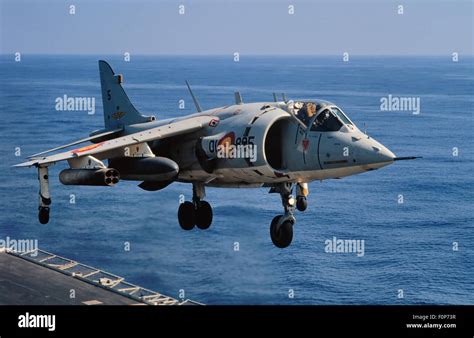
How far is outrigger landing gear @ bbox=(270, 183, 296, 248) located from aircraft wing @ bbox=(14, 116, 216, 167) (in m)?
4.62

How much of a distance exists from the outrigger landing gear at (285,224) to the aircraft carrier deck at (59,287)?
113 ft

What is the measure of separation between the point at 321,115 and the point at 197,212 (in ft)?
29.8

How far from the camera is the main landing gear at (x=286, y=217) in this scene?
3897cm

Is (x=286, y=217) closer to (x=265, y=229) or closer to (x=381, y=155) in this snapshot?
(x=381, y=155)

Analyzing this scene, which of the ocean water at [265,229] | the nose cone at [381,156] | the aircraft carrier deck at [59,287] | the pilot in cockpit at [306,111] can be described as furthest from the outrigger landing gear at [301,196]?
the aircraft carrier deck at [59,287]

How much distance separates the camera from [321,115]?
37688mm

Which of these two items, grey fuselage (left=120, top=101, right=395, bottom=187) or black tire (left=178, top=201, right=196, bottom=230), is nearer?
grey fuselage (left=120, top=101, right=395, bottom=187)

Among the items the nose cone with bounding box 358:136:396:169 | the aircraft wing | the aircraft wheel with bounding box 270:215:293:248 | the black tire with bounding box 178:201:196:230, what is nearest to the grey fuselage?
the nose cone with bounding box 358:136:396:169

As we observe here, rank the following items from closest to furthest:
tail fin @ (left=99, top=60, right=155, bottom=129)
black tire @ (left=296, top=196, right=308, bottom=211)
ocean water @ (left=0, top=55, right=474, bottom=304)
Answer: black tire @ (left=296, top=196, right=308, bottom=211), tail fin @ (left=99, top=60, right=155, bottom=129), ocean water @ (left=0, top=55, right=474, bottom=304)

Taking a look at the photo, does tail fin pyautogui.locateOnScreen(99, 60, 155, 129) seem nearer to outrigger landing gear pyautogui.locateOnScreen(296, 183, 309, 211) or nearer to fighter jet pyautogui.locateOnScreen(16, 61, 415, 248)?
fighter jet pyautogui.locateOnScreen(16, 61, 415, 248)

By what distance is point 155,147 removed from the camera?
1682 inches

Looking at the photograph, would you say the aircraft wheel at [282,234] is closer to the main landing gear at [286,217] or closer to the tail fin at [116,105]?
the main landing gear at [286,217]

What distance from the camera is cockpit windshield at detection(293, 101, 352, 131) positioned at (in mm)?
37438

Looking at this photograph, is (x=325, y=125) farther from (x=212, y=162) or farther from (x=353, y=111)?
(x=353, y=111)
